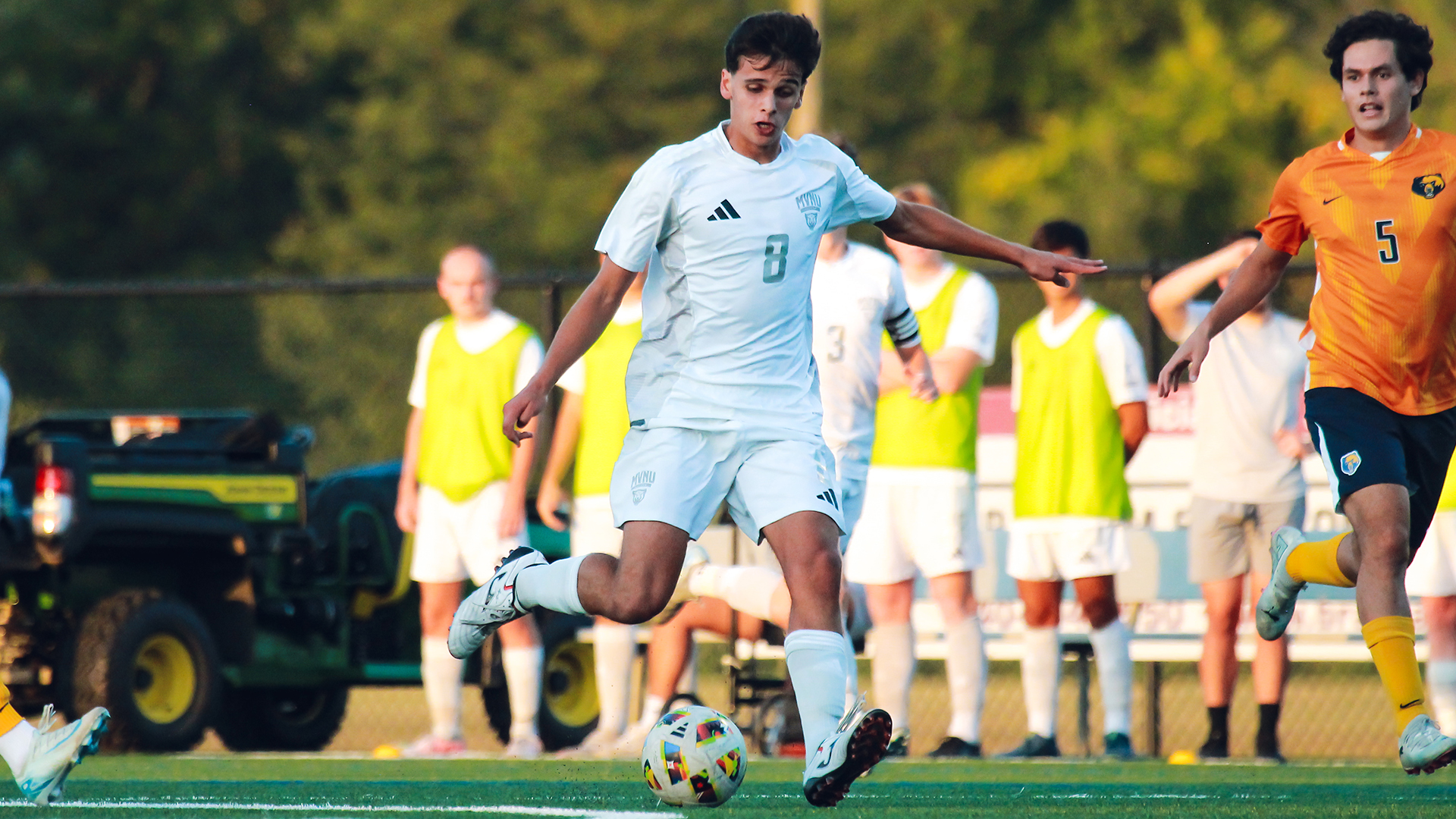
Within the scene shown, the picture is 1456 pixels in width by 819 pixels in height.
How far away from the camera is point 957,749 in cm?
931

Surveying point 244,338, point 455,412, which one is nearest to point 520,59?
point 244,338

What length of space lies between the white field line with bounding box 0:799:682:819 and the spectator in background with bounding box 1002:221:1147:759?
3.61 metres

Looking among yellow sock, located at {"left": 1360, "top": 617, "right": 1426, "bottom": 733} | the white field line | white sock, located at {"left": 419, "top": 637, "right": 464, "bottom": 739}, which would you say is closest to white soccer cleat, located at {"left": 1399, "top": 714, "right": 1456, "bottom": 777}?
yellow sock, located at {"left": 1360, "top": 617, "right": 1426, "bottom": 733}

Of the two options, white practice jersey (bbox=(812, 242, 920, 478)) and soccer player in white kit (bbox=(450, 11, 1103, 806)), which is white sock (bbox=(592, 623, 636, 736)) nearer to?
white practice jersey (bbox=(812, 242, 920, 478))

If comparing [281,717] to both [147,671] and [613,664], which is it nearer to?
[147,671]

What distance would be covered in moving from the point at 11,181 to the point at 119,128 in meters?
3.26

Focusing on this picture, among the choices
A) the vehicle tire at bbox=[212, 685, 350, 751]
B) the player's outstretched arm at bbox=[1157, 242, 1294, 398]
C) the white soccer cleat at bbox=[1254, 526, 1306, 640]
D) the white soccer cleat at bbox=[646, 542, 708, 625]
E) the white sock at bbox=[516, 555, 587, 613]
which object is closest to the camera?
the white sock at bbox=[516, 555, 587, 613]

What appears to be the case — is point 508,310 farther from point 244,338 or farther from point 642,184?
point 642,184

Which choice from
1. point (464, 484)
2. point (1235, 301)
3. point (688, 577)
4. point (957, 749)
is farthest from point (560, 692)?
point (1235, 301)

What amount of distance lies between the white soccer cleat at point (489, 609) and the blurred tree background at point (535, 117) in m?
23.4

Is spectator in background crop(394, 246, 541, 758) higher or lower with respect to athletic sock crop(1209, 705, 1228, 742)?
higher

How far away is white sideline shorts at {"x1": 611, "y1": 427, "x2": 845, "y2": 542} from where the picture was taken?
5.84m

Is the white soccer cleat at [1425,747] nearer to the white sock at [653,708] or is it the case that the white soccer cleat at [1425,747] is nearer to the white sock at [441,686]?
the white sock at [653,708]

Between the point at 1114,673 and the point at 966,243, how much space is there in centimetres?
374
